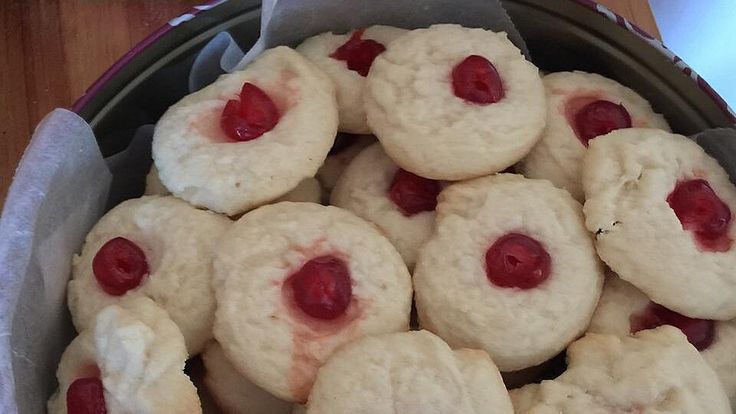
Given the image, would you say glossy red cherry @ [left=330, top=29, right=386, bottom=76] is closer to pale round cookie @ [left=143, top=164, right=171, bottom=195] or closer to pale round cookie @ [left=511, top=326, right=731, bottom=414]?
pale round cookie @ [left=143, top=164, right=171, bottom=195]

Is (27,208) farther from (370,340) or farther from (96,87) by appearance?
(370,340)

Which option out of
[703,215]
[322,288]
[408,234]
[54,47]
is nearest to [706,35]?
[703,215]

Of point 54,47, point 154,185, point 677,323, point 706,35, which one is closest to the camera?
point 677,323

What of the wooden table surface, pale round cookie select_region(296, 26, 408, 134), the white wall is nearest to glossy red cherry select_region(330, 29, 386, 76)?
pale round cookie select_region(296, 26, 408, 134)

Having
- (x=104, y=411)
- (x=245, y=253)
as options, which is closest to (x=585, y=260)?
(x=245, y=253)

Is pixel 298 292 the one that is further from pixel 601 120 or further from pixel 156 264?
pixel 601 120

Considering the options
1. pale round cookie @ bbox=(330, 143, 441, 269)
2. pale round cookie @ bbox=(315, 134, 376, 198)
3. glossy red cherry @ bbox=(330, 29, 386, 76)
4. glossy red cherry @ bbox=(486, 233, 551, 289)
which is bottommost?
pale round cookie @ bbox=(315, 134, 376, 198)
